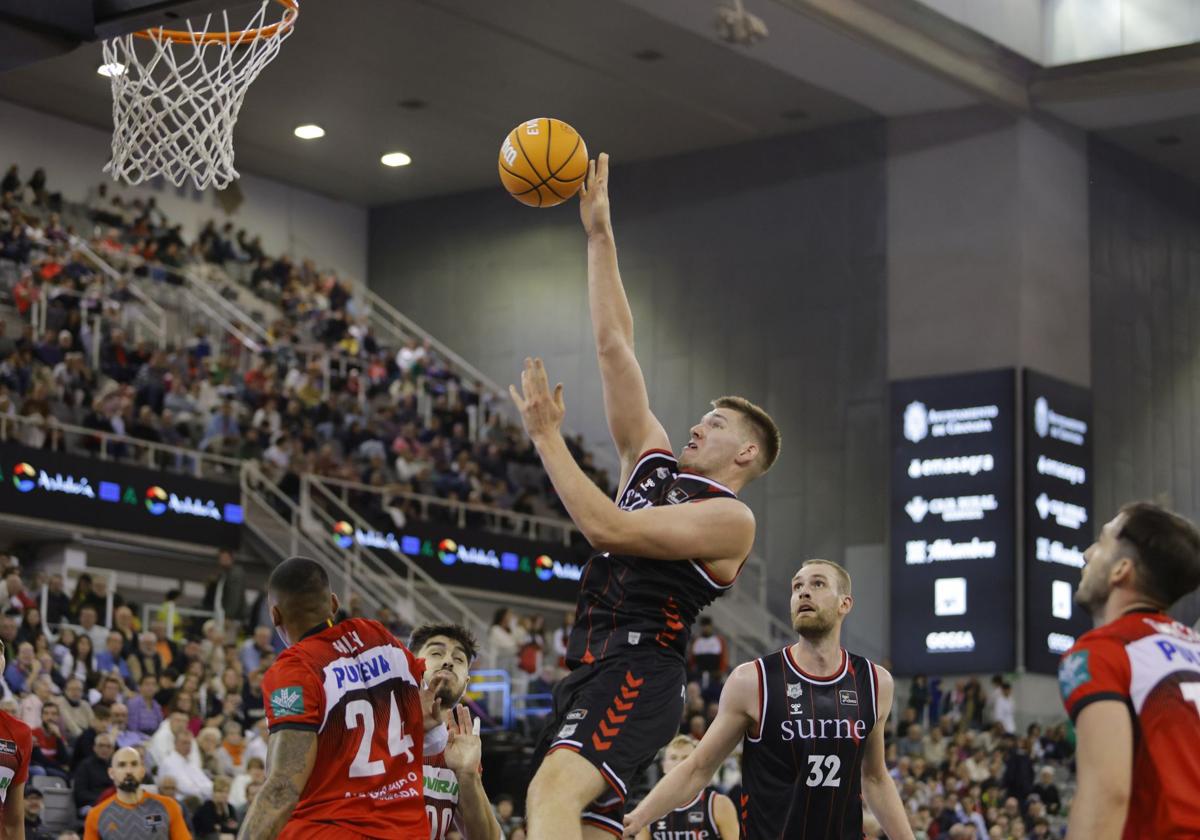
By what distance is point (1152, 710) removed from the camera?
4.82m

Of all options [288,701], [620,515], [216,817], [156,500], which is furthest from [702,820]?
[156,500]

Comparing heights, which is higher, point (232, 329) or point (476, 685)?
point (232, 329)

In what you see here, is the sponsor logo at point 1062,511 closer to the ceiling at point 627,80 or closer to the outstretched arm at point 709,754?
the ceiling at point 627,80

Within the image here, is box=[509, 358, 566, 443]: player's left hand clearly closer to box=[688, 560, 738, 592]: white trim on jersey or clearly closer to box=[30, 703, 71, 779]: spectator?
box=[688, 560, 738, 592]: white trim on jersey

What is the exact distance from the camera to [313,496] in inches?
1061

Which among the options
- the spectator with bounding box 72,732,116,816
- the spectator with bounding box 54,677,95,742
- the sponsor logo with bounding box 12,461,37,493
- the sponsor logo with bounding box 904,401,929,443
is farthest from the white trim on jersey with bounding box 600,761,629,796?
the sponsor logo with bounding box 904,401,929,443

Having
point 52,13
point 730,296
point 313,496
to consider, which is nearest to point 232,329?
point 313,496

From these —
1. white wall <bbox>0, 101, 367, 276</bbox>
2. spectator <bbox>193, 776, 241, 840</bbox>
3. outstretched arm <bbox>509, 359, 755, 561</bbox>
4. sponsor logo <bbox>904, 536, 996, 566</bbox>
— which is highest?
white wall <bbox>0, 101, 367, 276</bbox>

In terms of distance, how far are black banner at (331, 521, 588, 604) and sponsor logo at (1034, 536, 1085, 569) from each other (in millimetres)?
7121

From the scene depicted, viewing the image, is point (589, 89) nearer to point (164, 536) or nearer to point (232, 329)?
point (232, 329)

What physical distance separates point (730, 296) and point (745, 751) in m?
23.7

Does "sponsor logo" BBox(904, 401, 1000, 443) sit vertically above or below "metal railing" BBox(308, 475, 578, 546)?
above

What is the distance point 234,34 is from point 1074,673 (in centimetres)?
970

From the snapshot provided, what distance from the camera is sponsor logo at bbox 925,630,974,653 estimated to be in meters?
27.9
